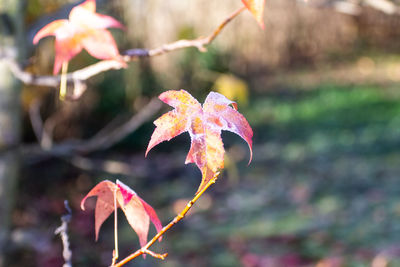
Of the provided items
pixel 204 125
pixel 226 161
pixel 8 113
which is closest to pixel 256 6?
pixel 204 125

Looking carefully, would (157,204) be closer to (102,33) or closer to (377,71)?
(102,33)

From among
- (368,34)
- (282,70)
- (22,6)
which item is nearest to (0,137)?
(22,6)

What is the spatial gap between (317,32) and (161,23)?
165 inches

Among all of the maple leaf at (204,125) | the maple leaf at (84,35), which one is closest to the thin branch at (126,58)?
the maple leaf at (84,35)

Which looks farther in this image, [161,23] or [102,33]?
[161,23]

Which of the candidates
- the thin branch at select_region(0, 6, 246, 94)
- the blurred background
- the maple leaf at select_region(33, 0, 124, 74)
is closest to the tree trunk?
the blurred background

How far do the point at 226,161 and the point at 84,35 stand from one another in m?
2.54

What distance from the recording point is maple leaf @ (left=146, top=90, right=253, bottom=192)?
44 centimetres

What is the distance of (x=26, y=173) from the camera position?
10.8ft

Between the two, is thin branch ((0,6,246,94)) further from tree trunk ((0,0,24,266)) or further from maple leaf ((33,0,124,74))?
tree trunk ((0,0,24,266))

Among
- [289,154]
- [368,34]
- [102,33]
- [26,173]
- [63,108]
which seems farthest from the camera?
[368,34]

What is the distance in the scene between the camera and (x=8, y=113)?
50.0 inches

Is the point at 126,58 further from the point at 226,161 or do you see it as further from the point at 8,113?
the point at 226,161

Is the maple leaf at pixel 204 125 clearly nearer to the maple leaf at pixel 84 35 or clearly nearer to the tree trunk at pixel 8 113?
the maple leaf at pixel 84 35
